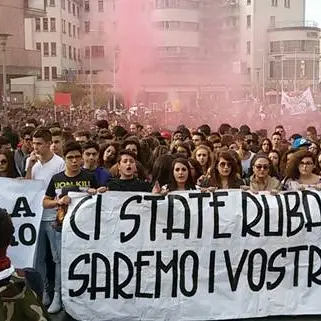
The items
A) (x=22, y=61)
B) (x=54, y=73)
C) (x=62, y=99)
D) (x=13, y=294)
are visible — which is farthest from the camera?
(x=54, y=73)

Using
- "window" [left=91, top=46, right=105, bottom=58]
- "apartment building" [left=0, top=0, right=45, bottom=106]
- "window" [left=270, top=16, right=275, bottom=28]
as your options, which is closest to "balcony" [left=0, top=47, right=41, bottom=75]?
"apartment building" [left=0, top=0, right=45, bottom=106]

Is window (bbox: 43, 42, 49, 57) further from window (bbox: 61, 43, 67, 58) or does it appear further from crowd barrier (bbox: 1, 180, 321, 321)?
crowd barrier (bbox: 1, 180, 321, 321)

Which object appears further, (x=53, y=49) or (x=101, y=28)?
(x=53, y=49)

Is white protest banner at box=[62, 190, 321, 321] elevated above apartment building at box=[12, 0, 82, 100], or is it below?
below

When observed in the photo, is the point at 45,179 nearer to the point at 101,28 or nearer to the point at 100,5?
the point at 101,28

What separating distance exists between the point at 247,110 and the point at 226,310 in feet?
76.0

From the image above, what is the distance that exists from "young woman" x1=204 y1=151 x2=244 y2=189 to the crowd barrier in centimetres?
55

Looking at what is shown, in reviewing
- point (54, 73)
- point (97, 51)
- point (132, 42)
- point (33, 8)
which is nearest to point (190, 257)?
point (132, 42)

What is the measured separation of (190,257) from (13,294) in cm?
305

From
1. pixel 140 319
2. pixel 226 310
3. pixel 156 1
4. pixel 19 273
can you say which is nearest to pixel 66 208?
pixel 140 319

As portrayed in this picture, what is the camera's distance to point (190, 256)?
570 cm

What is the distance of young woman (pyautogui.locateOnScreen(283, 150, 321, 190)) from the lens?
6.55 m

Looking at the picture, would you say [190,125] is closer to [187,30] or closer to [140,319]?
[187,30]

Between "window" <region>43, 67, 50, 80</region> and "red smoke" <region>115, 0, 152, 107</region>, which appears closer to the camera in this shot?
"red smoke" <region>115, 0, 152, 107</region>
